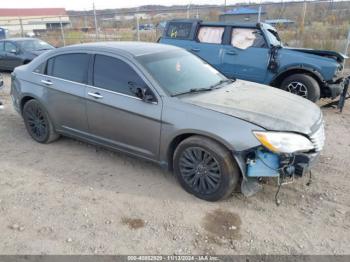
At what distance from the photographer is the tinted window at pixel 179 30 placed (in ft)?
27.1

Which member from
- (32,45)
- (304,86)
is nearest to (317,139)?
(304,86)

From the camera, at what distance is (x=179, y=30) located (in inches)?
330

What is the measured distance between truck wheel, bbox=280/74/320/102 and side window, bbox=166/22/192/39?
9.24 ft

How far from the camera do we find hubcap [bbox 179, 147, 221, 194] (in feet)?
11.3

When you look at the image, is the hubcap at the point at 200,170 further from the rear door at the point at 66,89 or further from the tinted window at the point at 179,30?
the tinted window at the point at 179,30

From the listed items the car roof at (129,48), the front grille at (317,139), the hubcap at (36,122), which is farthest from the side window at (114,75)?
the front grille at (317,139)

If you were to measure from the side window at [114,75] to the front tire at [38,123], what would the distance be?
1304 millimetres

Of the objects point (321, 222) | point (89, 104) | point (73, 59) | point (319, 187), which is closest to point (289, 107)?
point (319, 187)

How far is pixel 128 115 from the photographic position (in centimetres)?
387

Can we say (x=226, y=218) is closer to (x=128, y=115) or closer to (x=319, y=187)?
(x=319, y=187)

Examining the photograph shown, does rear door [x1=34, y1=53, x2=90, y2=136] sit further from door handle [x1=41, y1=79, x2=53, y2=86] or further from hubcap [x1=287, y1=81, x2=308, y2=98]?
hubcap [x1=287, y1=81, x2=308, y2=98]

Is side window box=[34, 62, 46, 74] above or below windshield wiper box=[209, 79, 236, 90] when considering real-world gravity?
above

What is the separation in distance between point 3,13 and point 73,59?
61535mm

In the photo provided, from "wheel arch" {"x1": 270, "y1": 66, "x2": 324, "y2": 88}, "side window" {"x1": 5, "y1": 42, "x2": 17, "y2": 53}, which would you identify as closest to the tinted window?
"wheel arch" {"x1": 270, "y1": 66, "x2": 324, "y2": 88}
